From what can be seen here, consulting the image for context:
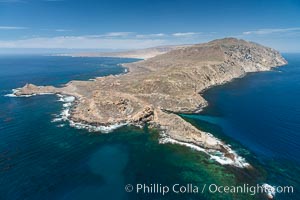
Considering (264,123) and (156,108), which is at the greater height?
(156,108)

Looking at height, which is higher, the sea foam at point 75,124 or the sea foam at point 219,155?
the sea foam at point 75,124

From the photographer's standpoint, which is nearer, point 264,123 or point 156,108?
point 264,123

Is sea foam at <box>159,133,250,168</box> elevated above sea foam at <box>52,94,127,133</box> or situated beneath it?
situated beneath

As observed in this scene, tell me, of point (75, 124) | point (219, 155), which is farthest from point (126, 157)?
point (75, 124)

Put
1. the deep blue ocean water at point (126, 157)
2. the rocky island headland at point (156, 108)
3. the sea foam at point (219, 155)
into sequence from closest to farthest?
the deep blue ocean water at point (126, 157) → the sea foam at point (219, 155) → the rocky island headland at point (156, 108)

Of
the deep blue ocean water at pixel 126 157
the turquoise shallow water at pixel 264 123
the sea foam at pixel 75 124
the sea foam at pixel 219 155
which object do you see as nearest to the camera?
the deep blue ocean water at pixel 126 157

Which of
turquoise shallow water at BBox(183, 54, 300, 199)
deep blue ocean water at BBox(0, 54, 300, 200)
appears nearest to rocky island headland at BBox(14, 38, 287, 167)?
deep blue ocean water at BBox(0, 54, 300, 200)

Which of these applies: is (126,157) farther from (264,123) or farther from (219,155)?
(264,123)

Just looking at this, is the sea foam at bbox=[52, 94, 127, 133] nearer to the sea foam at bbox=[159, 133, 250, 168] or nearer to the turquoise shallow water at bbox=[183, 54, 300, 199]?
the sea foam at bbox=[159, 133, 250, 168]

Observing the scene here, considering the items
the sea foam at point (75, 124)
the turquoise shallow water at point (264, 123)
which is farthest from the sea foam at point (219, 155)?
the sea foam at point (75, 124)

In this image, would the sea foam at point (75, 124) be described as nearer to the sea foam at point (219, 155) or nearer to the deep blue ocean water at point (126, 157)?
the deep blue ocean water at point (126, 157)

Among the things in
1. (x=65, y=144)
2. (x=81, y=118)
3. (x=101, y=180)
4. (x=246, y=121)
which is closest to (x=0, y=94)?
(x=81, y=118)
